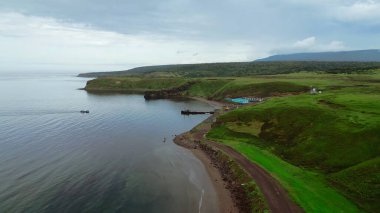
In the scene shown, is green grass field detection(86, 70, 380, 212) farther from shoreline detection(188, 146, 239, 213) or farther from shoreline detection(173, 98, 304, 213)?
shoreline detection(188, 146, 239, 213)

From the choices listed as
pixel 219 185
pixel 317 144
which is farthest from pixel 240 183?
pixel 317 144

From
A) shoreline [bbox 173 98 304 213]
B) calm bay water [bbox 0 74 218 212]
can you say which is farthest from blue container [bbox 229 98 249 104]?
shoreline [bbox 173 98 304 213]

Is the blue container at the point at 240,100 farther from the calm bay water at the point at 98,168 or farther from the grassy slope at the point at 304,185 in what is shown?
the grassy slope at the point at 304,185

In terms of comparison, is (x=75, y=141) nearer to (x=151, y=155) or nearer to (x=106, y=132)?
(x=106, y=132)

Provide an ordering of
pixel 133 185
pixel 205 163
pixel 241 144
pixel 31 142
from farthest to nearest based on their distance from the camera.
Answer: pixel 31 142 → pixel 241 144 → pixel 205 163 → pixel 133 185

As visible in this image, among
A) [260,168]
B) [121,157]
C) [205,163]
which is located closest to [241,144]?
[205,163]
